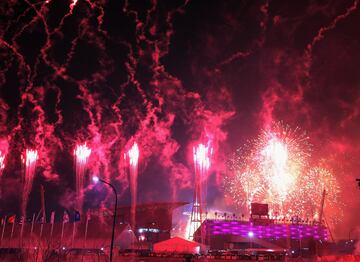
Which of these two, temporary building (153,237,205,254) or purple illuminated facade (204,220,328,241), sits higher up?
purple illuminated facade (204,220,328,241)

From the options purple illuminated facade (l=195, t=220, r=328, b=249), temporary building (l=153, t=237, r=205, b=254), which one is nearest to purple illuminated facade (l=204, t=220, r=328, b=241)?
purple illuminated facade (l=195, t=220, r=328, b=249)

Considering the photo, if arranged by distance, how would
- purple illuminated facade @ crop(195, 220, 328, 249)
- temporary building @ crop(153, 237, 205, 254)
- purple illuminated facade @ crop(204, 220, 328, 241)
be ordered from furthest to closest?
purple illuminated facade @ crop(204, 220, 328, 241) → purple illuminated facade @ crop(195, 220, 328, 249) → temporary building @ crop(153, 237, 205, 254)

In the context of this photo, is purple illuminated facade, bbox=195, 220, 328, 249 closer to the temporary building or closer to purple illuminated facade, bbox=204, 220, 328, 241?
purple illuminated facade, bbox=204, 220, 328, 241

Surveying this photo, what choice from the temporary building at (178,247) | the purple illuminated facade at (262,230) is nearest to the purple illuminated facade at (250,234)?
the purple illuminated facade at (262,230)

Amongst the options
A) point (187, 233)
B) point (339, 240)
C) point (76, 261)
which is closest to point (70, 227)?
point (187, 233)

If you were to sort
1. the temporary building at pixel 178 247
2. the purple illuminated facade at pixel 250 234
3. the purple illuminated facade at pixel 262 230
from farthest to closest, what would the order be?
the purple illuminated facade at pixel 262 230 < the purple illuminated facade at pixel 250 234 < the temporary building at pixel 178 247

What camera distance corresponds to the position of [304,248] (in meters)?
89.9

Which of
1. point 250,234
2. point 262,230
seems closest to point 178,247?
point 250,234

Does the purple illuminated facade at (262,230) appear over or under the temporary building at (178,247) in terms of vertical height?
over

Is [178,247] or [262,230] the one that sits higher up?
[262,230]

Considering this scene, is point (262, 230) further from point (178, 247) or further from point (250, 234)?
point (178, 247)

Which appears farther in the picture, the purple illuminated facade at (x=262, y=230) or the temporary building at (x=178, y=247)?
the purple illuminated facade at (x=262, y=230)

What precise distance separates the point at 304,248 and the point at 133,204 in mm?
39135

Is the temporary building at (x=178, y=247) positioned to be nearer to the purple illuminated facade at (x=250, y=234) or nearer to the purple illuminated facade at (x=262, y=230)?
the purple illuminated facade at (x=250, y=234)
